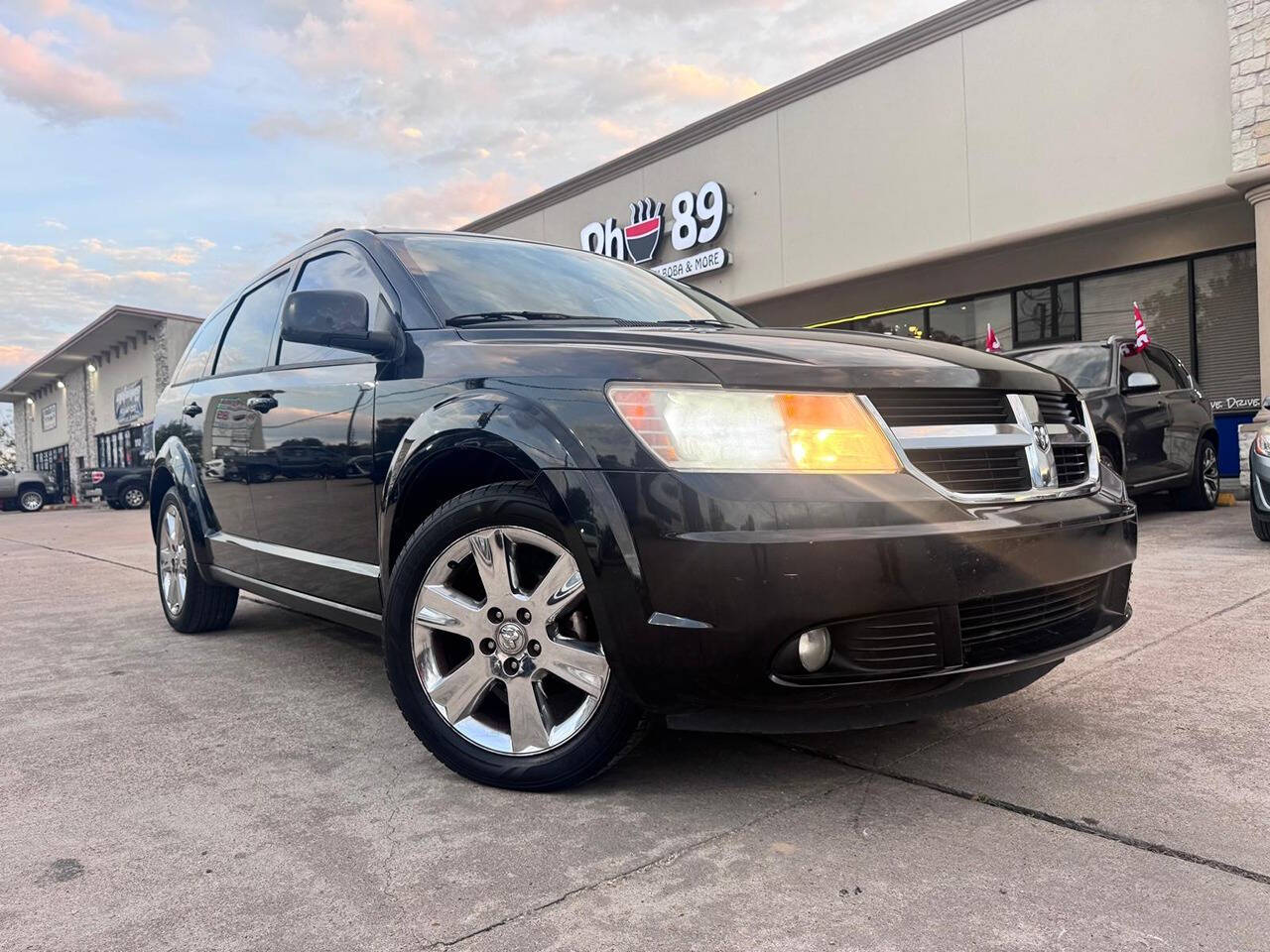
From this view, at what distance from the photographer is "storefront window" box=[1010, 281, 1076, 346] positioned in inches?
516

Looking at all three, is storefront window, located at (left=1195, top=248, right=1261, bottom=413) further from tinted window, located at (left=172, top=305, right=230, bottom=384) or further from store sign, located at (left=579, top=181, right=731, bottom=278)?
tinted window, located at (left=172, top=305, right=230, bottom=384)

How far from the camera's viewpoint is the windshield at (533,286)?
3.12m

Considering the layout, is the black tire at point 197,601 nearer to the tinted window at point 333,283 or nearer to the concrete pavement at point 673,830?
A: the concrete pavement at point 673,830

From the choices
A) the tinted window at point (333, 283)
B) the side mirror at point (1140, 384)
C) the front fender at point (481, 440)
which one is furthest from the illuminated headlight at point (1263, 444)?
the tinted window at point (333, 283)

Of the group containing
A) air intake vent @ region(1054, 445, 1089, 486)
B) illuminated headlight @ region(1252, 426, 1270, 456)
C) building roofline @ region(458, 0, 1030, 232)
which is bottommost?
illuminated headlight @ region(1252, 426, 1270, 456)

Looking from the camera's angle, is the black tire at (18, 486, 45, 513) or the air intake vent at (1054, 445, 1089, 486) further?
the black tire at (18, 486, 45, 513)

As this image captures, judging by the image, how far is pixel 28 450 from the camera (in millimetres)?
61531

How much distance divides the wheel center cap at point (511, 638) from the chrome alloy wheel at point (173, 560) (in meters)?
2.90

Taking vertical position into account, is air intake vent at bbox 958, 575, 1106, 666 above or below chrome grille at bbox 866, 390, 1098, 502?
Result: below

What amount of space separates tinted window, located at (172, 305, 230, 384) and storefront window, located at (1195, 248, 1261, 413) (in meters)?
11.4

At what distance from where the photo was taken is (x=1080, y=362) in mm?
7957

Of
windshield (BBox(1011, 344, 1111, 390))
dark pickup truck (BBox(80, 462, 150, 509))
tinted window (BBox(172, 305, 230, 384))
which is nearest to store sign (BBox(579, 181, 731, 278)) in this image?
windshield (BBox(1011, 344, 1111, 390))

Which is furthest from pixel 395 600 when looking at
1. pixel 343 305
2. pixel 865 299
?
pixel 865 299

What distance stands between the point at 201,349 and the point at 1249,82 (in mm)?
10464
